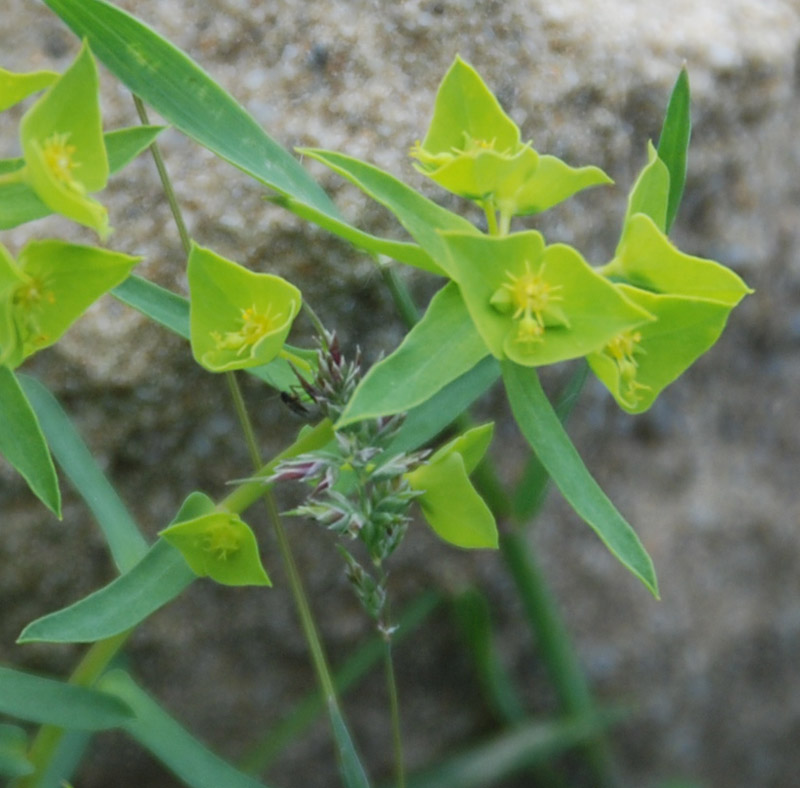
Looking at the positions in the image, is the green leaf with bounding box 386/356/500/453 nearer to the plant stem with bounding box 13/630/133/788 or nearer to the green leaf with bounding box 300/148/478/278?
the green leaf with bounding box 300/148/478/278

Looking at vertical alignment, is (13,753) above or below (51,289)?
below

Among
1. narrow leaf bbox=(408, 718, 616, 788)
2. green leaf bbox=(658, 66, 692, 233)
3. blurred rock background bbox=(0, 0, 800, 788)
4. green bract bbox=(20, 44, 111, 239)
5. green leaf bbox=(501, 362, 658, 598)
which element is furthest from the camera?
narrow leaf bbox=(408, 718, 616, 788)

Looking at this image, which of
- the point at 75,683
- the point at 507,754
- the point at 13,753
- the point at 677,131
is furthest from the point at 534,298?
the point at 507,754

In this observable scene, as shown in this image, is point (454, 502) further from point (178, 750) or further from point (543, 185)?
point (178, 750)

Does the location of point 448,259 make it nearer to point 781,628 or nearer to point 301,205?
point 301,205

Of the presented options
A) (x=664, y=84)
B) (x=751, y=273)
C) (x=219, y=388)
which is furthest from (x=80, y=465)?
(x=751, y=273)

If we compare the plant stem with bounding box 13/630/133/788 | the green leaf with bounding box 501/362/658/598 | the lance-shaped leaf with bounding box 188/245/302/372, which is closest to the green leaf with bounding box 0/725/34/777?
the plant stem with bounding box 13/630/133/788
